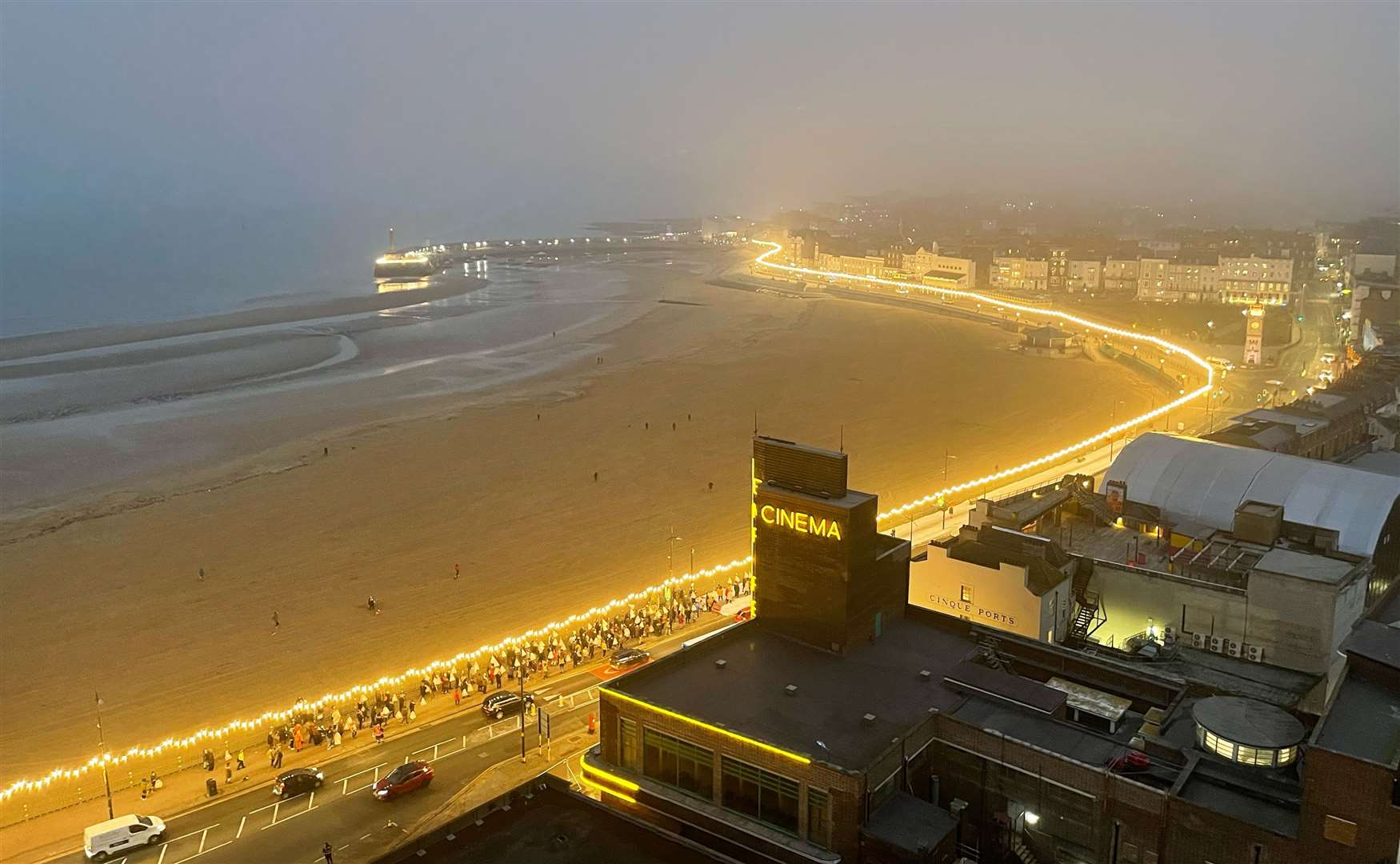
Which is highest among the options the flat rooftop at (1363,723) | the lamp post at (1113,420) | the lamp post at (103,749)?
the flat rooftop at (1363,723)

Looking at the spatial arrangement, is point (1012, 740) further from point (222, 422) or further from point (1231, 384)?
point (1231, 384)

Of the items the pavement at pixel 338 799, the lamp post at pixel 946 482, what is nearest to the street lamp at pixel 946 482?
the lamp post at pixel 946 482

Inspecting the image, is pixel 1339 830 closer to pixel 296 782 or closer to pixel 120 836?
pixel 296 782

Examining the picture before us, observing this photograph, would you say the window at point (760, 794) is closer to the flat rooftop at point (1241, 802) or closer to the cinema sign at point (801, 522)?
the cinema sign at point (801, 522)

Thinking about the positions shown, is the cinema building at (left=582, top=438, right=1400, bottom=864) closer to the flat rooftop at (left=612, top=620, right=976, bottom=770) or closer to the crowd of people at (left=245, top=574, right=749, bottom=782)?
the flat rooftop at (left=612, top=620, right=976, bottom=770)

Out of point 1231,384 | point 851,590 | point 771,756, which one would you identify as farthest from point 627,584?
point 1231,384

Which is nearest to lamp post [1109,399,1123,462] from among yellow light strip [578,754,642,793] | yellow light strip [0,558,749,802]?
yellow light strip [0,558,749,802]
